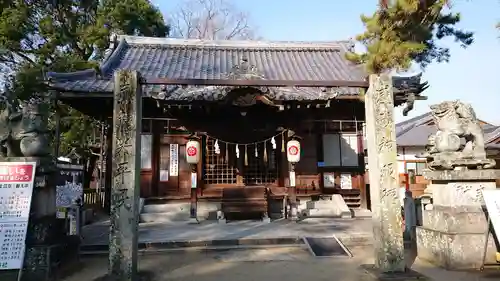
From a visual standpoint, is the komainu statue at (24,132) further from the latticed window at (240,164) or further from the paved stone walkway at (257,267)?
the latticed window at (240,164)

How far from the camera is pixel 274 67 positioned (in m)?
16.8

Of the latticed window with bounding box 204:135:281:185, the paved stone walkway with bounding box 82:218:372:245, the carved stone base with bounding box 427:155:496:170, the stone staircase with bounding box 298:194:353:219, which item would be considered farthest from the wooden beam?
the latticed window with bounding box 204:135:281:185

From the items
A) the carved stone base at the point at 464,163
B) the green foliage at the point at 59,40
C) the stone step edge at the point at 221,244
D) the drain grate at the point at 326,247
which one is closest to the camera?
the carved stone base at the point at 464,163

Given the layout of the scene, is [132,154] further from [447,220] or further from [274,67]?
[274,67]

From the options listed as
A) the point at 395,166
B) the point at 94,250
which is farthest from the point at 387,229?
the point at 94,250

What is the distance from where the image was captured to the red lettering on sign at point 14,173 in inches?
231

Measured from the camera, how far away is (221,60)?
1689cm

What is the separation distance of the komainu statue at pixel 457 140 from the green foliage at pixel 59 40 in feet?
47.3

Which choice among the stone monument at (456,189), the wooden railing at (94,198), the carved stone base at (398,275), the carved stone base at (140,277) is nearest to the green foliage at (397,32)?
the stone monument at (456,189)

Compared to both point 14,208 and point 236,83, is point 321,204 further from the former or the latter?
point 14,208

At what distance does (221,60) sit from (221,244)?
410 inches

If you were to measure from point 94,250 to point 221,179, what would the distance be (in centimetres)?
661

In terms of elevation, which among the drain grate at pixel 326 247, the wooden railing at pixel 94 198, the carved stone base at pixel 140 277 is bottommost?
the drain grate at pixel 326 247

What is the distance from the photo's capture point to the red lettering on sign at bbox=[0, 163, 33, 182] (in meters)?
5.87
